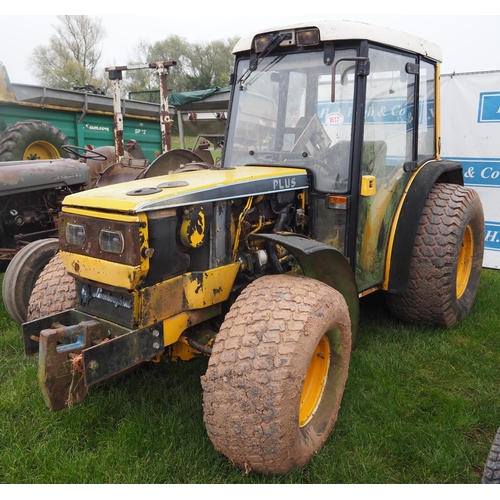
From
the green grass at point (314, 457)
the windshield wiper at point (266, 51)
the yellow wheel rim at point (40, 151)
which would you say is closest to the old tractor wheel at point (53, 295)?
the green grass at point (314, 457)

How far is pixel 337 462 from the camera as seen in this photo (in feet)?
8.63

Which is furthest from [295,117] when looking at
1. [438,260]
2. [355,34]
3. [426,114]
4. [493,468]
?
[493,468]

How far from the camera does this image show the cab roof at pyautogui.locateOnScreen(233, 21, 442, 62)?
123 inches

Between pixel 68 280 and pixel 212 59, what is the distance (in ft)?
104

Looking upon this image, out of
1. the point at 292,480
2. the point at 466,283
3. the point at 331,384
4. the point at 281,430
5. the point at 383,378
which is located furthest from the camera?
the point at 466,283

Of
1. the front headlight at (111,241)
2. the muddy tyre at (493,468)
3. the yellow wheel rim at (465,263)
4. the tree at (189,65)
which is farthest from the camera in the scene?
the tree at (189,65)

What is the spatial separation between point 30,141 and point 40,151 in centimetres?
31

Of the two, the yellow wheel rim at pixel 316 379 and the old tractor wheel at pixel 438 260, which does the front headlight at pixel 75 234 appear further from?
the old tractor wheel at pixel 438 260

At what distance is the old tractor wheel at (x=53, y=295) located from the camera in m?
3.11

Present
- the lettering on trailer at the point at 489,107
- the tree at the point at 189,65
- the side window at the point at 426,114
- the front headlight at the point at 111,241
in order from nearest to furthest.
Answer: the front headlight at the point at 111,241 → the side window at the point at 426,114 → the lettering on trailer at the point at 489,107 → the tree at the point at 189,65

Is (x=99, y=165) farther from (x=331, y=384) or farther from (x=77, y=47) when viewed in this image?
(x=77, y=47)

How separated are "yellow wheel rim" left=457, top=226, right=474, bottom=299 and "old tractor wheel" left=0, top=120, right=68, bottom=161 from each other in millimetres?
6070

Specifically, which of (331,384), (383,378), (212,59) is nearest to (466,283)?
(383,378)

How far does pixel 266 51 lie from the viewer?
3371mm
